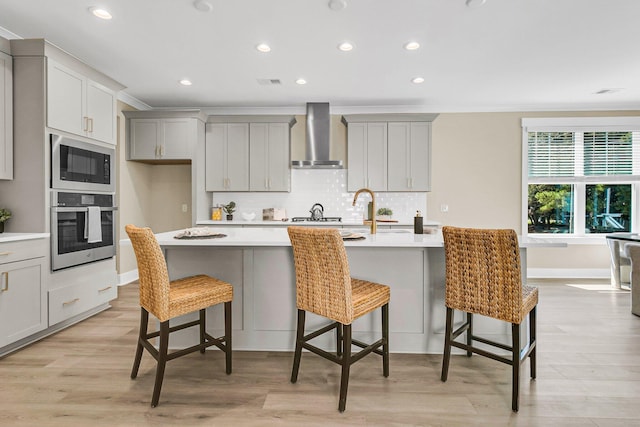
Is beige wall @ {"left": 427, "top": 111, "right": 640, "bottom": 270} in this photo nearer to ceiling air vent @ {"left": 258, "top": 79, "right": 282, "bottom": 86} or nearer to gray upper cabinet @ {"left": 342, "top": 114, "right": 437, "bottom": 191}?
gray upper cabinet @ {"left": 342, "top": 114, "right": 437, "bottom": 191}

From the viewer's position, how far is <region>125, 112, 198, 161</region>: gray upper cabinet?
4805mm

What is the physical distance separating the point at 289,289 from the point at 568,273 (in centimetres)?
474

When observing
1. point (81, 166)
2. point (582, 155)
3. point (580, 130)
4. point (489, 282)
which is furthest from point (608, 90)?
point (81, 166)

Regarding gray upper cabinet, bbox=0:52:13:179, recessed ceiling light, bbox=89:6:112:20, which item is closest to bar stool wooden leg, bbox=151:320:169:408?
gray upper cabinet, bbox=0:52:13:179

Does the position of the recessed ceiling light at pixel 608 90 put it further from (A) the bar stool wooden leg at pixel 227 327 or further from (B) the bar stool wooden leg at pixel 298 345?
(A) the bar stool wooden leg at pixel 227 327

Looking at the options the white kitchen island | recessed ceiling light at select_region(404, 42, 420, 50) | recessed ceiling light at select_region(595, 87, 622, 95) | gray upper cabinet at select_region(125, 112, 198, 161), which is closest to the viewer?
the white kitchen island

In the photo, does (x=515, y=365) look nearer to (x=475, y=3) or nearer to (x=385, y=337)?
(x=385, y=337)

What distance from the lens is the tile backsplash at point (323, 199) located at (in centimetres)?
523

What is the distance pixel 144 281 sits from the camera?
203 centimetres

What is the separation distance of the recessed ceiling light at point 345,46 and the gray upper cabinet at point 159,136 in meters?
2.49

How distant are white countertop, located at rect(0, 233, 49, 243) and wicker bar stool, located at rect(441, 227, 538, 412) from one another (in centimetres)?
298

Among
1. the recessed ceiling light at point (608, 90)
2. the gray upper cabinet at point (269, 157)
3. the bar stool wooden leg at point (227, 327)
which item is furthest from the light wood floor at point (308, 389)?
the recessed ceiling light at point (608, 90)

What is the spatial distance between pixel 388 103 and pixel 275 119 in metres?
1.63

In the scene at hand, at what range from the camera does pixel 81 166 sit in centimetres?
320
